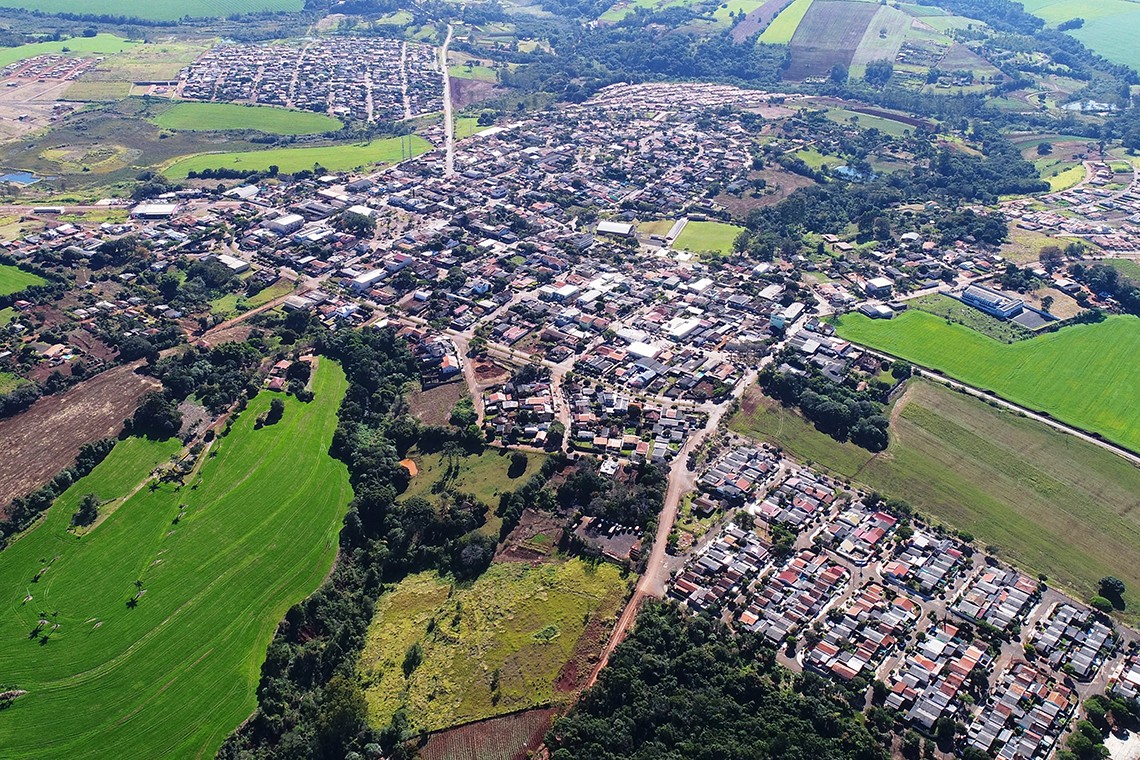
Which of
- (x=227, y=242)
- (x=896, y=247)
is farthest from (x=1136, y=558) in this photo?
(x=227, y=242)

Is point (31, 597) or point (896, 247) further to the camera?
point (896, 247)

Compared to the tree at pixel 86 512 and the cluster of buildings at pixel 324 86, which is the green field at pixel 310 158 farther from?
the tree at pixel 86 512

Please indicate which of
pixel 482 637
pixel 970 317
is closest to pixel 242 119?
pixel 970 317

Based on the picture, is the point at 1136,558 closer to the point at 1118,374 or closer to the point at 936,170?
the point at 1118,374

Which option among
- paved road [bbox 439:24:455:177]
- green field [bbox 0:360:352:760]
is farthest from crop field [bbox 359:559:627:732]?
paved road [bbox 439:24:455:177]

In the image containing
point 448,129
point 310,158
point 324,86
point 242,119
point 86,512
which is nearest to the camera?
point 86,512

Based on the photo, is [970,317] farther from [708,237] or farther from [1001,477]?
[708,237]
